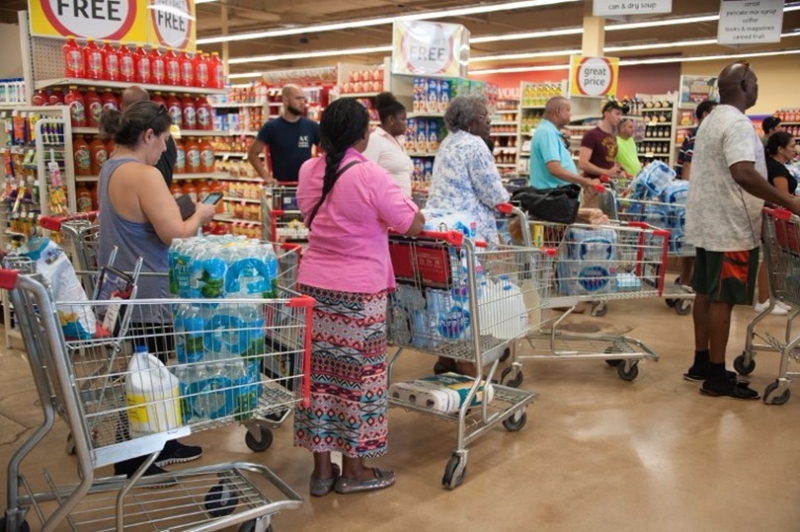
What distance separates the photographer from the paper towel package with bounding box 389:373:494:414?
136 inches

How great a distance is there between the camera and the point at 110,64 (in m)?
5.50

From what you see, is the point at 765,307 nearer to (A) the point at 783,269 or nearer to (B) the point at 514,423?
(A) the point at 783,269

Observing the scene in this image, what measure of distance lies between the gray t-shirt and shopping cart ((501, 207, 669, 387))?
27 centimetres

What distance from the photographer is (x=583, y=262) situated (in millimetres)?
4332

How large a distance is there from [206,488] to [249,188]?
258 inches

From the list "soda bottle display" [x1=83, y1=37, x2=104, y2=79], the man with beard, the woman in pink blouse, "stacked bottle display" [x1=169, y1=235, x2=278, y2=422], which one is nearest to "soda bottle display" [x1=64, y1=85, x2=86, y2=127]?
"soda bottle display" [x1=83, y1=37, x2=104, y2=79]

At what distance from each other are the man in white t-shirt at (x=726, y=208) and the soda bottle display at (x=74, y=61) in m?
4.40

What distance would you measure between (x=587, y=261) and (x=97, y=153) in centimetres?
372

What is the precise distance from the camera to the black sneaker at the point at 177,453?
3486 mm

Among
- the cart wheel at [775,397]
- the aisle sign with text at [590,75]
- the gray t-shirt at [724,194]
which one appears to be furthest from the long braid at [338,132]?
the aisle sign with text at [590,75]

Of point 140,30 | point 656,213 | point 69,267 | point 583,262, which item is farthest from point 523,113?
point 69,267

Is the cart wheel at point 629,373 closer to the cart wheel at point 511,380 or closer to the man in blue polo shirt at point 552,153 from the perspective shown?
the cart wheel at point 511,380

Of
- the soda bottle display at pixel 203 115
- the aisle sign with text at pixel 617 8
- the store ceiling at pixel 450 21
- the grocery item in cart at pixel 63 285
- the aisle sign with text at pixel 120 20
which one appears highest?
the store ceiling at pixel 450 21

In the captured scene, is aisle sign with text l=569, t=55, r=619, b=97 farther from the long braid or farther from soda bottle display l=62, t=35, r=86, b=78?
the long braid
